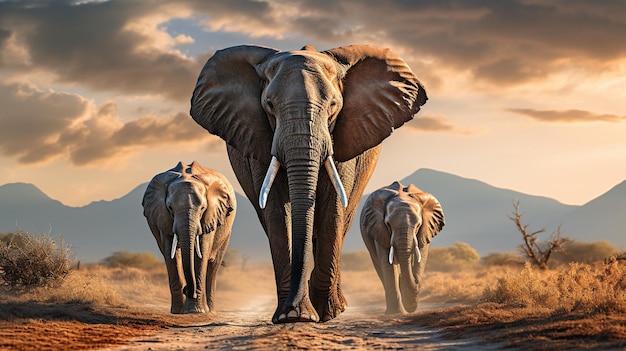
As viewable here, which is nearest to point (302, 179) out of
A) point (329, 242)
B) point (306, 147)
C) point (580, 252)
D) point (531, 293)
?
point (306, 147)

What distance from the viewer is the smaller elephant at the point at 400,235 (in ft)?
69.0

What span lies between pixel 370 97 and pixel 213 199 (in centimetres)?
864

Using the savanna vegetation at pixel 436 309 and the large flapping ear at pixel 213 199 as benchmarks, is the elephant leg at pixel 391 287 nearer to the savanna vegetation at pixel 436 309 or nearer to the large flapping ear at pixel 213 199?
the savanna vegetation at pixel 436 309

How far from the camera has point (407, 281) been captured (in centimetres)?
2106

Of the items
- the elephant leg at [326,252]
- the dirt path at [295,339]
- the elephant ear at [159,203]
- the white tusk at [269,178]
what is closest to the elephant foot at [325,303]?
the elephant leg at [326,252]

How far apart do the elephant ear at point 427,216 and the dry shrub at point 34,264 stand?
34.2ft

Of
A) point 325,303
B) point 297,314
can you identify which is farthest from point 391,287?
point 297,314

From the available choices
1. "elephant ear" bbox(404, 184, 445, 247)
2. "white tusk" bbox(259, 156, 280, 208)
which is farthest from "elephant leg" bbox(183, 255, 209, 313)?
"white tusk" bbox(259, 156, 280, 208)

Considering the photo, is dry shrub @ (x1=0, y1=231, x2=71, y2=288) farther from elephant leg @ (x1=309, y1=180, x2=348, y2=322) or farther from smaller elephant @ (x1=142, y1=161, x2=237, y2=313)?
elephant leg @ (x1=309, y1=180, x2=348, y2=322)

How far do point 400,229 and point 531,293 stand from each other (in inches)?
165

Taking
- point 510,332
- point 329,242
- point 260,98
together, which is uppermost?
point 260,98

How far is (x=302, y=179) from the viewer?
12289 mm

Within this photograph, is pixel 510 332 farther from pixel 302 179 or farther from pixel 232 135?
pixel 232 135

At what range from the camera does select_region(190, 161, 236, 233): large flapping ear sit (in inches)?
835
